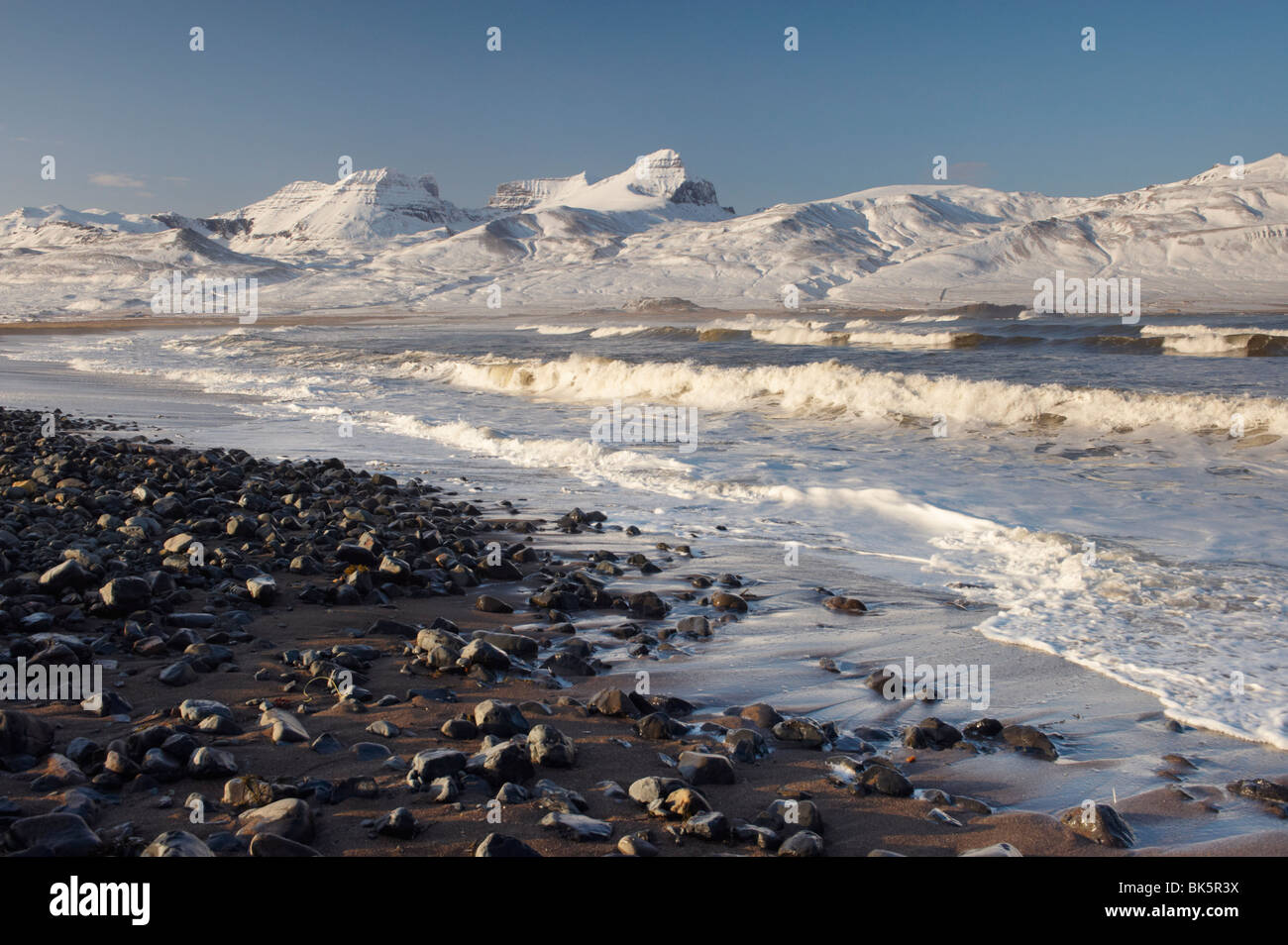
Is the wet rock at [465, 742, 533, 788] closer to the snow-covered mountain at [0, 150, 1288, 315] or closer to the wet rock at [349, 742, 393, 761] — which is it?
the wet rock at [349, 742, 393, 761]

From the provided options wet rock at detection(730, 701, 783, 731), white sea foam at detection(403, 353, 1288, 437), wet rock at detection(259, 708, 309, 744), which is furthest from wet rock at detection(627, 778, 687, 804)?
white sea foam at detection(403, 353, 1288, 437)

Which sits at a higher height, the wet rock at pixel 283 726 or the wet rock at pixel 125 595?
the wet rock at pixel 125 595

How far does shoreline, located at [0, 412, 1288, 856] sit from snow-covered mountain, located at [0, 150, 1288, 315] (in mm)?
74258

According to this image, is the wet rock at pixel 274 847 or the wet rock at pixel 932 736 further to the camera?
the wet rock at pixel 932 736

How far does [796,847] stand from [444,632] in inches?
93.6

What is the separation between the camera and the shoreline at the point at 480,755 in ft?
8.91

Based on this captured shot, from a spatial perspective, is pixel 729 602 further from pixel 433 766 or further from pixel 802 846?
pixel 802 846

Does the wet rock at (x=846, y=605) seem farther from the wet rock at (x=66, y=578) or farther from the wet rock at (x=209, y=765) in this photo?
the wet rock at (x=66, y=578)

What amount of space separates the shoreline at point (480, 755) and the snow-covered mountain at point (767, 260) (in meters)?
74.3

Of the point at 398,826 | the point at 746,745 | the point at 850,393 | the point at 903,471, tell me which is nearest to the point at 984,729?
the point at 746,745

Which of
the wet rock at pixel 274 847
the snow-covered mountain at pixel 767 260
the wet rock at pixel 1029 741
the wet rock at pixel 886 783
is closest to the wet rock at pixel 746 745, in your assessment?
the wet rock at pixel 886 783

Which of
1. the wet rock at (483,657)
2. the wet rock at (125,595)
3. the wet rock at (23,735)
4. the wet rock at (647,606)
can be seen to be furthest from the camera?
the wet rock at (647,606)

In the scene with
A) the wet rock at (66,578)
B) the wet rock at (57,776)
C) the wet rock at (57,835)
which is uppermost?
the wet rock at (66,578)
